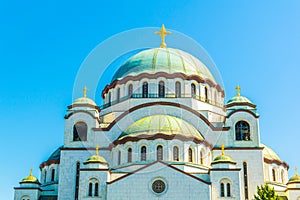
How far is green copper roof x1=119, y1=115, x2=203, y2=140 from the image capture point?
130 ft

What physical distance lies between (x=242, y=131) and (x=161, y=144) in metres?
7.86

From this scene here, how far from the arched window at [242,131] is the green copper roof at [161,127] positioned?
3526 millimetres

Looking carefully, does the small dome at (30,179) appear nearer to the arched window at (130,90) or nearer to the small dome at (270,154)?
the arched window at (130,90)

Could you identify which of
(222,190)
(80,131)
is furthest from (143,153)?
(80,131)

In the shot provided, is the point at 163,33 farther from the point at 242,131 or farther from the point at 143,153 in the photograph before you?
the point at 143,153

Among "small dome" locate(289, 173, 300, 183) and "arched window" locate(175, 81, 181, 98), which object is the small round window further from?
"small dome" locate(289, 173, 300, 183)

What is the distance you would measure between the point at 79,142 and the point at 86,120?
6.47ft

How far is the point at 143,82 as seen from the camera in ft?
154

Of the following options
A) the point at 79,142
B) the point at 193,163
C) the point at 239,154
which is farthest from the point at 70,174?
the point at 239,154

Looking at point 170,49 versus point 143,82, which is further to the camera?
point 170,49

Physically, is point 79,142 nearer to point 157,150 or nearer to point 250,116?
point 157,150

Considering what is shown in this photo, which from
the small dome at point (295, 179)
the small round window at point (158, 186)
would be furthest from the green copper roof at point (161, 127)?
the small dome at point (295, 179)

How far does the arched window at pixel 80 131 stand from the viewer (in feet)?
141

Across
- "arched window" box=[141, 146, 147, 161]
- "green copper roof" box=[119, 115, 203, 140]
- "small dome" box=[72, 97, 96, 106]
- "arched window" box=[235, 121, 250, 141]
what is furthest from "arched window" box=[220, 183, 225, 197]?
"small dome" box=[72, 97, 96, 106]
